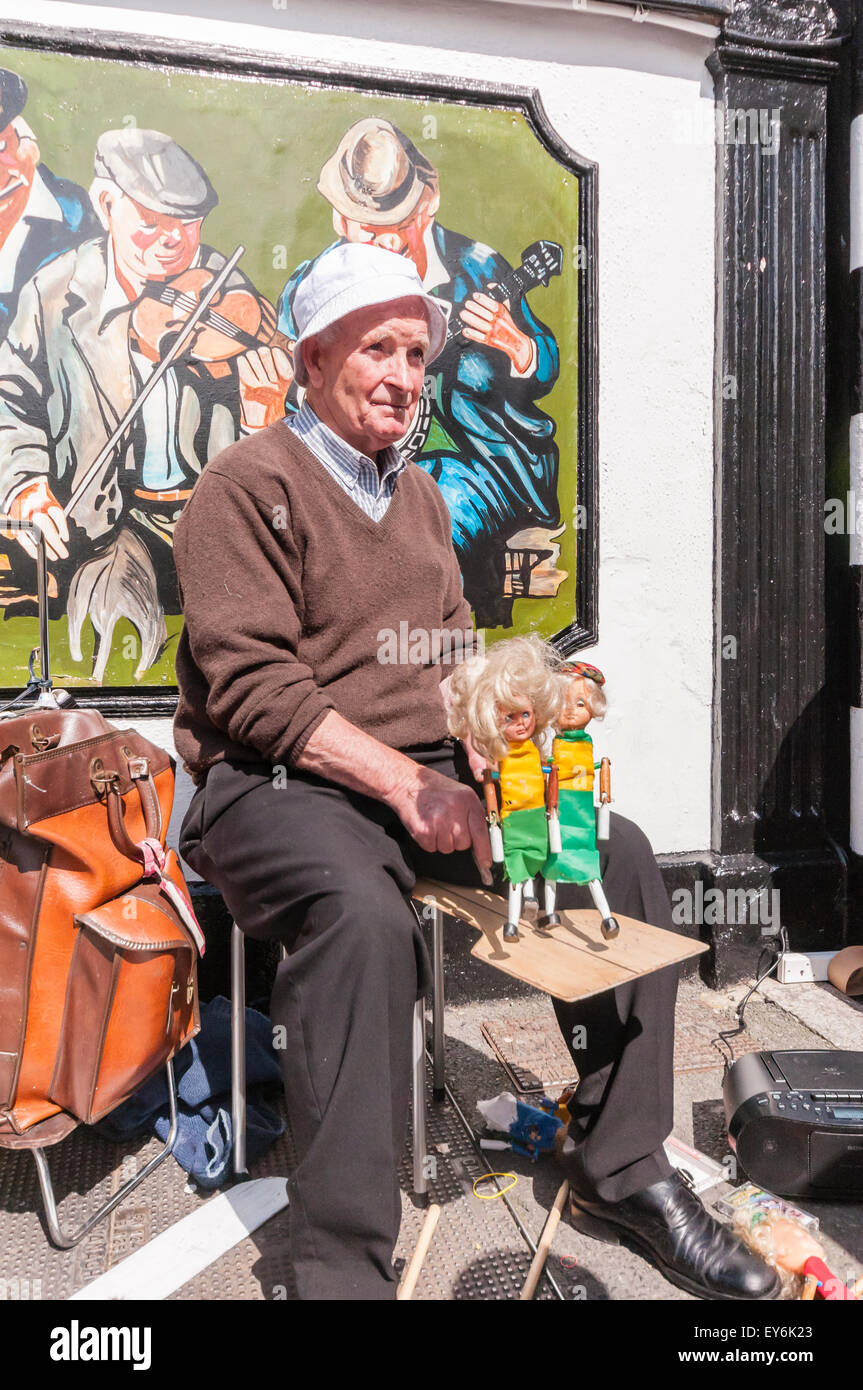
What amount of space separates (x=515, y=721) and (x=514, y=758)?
0.07m

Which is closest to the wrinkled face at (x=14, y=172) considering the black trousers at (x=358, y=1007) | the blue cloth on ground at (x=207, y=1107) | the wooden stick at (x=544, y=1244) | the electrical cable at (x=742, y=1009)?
the black trousers at (x=358, y=1007)

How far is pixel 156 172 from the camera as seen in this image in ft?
9.35

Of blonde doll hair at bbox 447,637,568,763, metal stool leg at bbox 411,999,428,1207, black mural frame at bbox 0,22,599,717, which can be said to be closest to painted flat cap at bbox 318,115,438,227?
black mural frame at bbox 0,22,599,717

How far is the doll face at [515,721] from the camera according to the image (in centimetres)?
183

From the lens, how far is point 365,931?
5.51 ft

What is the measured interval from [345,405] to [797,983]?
2730 mm

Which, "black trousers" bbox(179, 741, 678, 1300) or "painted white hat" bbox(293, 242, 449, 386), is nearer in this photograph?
"black trousers" bbox(179, 741, 678, 1300)

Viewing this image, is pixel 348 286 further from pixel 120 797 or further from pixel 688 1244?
pixel 688 1244

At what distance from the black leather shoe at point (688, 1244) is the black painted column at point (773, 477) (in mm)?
1602

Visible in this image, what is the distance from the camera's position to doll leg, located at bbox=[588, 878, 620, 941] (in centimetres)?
187

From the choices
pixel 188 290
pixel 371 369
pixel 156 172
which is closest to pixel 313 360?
pixel 371 369

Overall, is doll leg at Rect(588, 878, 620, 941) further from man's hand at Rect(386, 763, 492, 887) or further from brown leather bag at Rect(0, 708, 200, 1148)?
brown leather bag at Rect(0, 708, 200, 1148)

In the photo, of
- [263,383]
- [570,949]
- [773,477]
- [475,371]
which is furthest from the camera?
[773,477]
